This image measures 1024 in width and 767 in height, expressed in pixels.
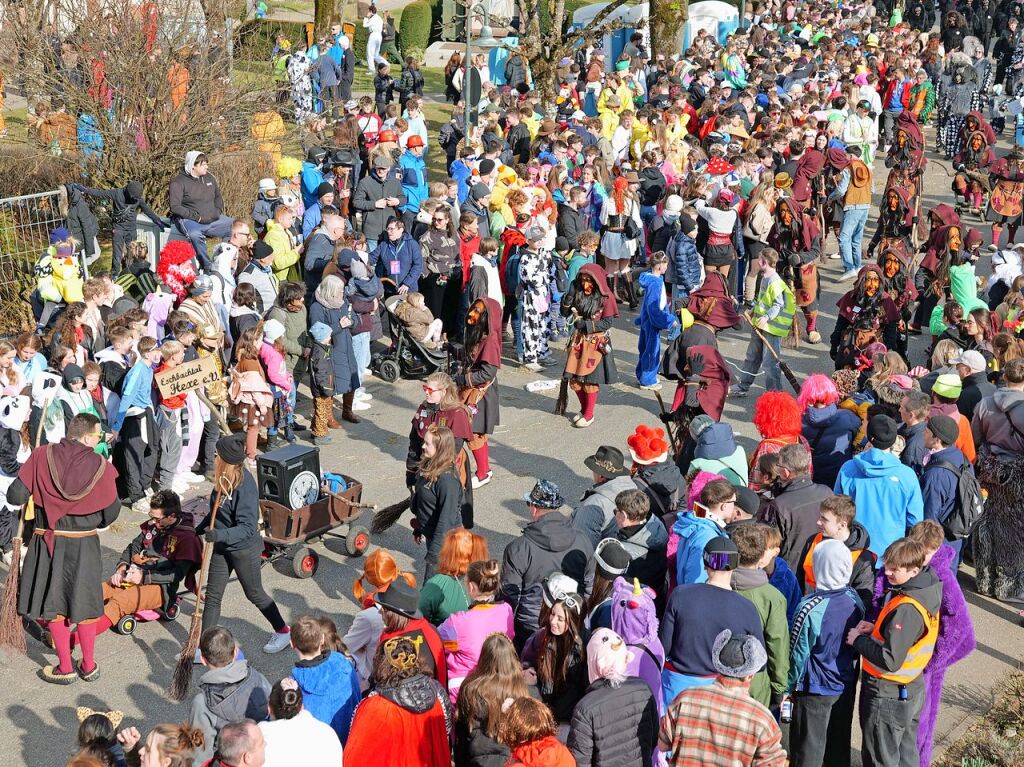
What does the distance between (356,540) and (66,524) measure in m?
2.44

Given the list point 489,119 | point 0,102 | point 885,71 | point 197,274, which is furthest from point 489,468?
point 885,71

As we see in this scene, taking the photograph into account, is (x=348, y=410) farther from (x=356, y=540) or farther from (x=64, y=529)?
(x=64, y=529)

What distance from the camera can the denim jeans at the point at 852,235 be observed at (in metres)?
16.9

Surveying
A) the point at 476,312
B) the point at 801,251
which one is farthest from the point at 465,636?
the point at 801,251

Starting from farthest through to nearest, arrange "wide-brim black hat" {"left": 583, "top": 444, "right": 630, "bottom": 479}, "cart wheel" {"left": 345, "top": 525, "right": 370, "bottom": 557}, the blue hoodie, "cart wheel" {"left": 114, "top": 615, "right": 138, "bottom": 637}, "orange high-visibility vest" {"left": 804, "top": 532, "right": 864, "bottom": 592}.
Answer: "cart wheel" {"left": 345, "top": 525, "right": 370, "bottom": 557} → "cart wheel" {"left": 114, "top": 615, "right": 138, "bottom": 637} → "wide-brim black hat" {"left": 583, "top": 444, "right": 630, "bottom": 479} → the blue hoodie → "orange high-visibility vest" {"left": 804, "top": 532, "right": 864, "bottom": 592}

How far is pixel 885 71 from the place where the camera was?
26.1 metres

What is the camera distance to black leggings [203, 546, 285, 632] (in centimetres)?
812

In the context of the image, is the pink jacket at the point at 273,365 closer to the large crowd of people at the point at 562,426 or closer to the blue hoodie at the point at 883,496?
the large crowd of people at the point at 562,426

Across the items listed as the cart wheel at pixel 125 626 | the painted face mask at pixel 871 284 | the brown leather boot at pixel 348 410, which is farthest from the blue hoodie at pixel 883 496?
the brown leather boot at pixel 348 410

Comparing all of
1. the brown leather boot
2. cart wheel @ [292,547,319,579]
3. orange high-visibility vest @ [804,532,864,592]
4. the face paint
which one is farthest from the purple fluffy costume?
the face paint

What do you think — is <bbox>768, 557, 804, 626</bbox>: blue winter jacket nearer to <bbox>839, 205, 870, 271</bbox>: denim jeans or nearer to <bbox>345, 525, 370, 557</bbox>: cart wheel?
<bbox>345, 525, 370, 557</bbox>: cart wheel

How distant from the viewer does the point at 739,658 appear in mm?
5594

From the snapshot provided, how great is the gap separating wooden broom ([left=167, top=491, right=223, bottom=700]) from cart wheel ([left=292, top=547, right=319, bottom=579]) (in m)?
1.37

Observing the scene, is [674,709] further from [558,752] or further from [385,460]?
[385,460]
